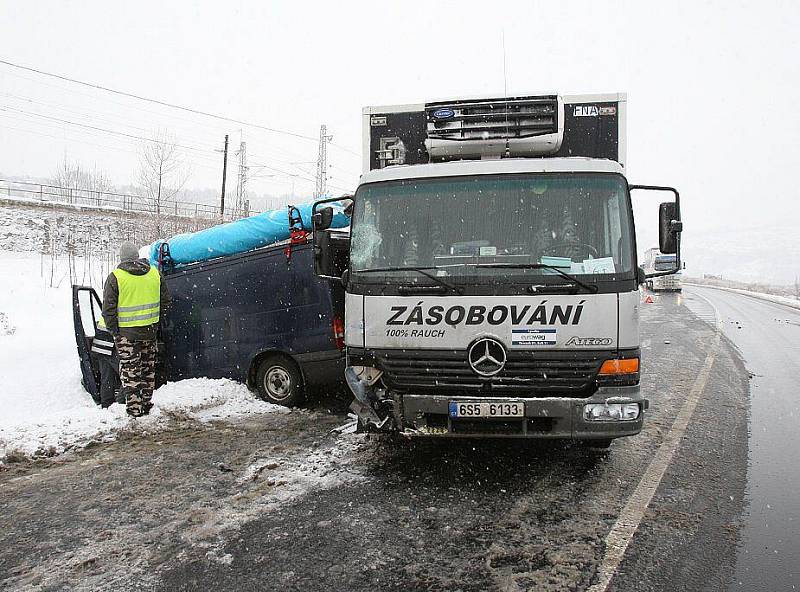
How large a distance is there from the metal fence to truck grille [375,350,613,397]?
121 feet

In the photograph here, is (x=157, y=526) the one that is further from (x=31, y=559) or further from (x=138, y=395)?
(x=138, y=395)

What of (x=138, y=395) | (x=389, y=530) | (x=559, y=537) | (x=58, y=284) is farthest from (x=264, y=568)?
(x=58, y=284)

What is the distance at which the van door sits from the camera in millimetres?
7176

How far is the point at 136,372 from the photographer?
6160mm

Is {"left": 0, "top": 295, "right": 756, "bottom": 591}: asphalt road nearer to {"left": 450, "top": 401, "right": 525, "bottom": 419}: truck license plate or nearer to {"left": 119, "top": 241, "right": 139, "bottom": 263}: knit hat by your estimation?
{"left": 450, "top": 401, "right": 525, "bottom": 419}: truck license plate

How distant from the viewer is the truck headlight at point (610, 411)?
4.00 meters

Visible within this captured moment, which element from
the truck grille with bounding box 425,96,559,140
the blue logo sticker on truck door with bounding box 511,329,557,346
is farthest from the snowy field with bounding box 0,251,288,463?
the truck grille with bounding box 425,96,559,140

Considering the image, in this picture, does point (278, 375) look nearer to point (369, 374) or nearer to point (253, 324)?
point (253, 324)

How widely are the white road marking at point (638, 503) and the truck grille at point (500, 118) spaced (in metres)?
2.98

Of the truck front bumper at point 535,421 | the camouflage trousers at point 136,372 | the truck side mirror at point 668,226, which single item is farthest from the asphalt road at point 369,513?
the truck side mirror at point 668,226

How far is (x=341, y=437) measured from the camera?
5488 millimetres

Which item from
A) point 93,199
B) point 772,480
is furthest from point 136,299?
point 93,199

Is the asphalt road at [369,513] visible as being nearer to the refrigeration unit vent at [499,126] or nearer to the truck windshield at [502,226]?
the truck windshield at [502,226]

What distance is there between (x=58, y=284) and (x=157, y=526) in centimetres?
1843
